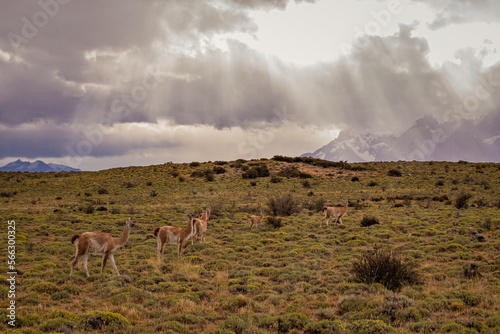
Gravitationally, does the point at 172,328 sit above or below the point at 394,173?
below

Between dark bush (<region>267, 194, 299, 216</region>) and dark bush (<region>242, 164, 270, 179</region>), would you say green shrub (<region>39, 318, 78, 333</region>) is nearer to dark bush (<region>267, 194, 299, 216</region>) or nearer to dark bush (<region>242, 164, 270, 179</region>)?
dark bush (<region>267, 194, 299, 216</region>)

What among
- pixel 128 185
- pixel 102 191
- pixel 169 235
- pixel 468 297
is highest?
pixel 128 185

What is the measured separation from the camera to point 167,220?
75.7 feet

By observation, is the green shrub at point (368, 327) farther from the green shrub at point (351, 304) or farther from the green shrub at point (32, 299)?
the green shrub at point (32, 299)

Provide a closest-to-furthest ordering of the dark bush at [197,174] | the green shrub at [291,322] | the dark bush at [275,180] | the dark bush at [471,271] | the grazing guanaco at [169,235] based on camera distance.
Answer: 1. the green shrub at [291,322]
2. the dark bush at [471,271]
3. the grazing guanaco at [169,235]
4. the dark bush at [275,180]
5. the dark bush at [197,174]

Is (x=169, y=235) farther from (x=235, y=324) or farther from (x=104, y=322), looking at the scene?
(x=235, y=324)

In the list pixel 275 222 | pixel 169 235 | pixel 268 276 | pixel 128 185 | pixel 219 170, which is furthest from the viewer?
pixel 219 170

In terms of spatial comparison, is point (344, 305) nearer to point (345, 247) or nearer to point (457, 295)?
point (457, 295)

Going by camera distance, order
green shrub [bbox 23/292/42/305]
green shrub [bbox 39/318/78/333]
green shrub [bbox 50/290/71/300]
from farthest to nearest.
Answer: green shrub [bbox 50/290/71/300] → green shrub [bbox 23/292/42/305] → green shrub [bbox 39/318/78/333]

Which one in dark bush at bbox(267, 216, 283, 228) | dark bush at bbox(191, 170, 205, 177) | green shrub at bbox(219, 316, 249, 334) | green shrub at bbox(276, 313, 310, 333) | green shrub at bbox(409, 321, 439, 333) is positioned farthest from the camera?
dark bush at bbox(191, 170, 205, 177)

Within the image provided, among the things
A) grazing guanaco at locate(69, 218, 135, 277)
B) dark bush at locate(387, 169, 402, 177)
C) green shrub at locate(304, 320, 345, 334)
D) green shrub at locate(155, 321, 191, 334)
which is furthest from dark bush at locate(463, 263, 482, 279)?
dark bush at locate(387, 169, 402, 177)

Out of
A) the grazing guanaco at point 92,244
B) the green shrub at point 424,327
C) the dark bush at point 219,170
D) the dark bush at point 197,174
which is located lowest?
the green shrub at point 424,327

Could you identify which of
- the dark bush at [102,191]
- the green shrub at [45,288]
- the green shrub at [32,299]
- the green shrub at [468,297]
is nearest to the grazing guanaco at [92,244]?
the green shrub at [45,288]

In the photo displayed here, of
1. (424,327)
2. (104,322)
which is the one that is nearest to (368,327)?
(424,327)
